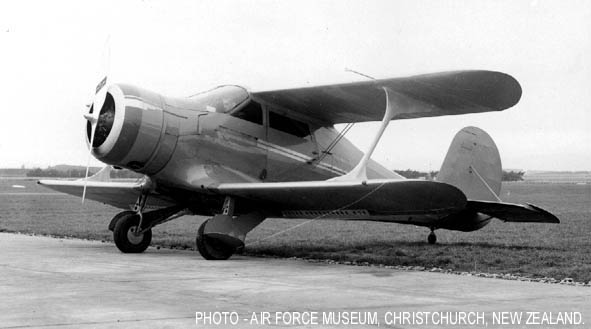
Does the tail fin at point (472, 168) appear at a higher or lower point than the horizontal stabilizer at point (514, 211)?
higher

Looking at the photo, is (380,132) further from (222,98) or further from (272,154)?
(222,98)

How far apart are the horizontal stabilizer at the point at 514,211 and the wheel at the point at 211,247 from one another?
424 centimetres

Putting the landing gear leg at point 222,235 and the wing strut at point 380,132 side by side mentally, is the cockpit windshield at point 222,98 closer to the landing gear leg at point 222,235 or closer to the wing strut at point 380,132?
the landing gear leg at point 222,235

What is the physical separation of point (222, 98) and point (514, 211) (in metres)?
4.75

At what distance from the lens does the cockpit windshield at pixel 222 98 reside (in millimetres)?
11539

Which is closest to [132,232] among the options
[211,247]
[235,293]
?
[211,247]

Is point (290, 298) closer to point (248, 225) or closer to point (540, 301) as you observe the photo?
point (540, 301)

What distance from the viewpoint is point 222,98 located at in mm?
11648

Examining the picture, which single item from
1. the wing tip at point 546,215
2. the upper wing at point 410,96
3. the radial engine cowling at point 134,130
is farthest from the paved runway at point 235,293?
the wing tip at point 546,215

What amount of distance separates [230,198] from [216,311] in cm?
547

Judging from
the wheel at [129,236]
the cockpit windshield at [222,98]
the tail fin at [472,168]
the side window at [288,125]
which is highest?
the cockpit windshield at [222,98]

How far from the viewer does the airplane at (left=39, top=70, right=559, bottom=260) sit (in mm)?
10320

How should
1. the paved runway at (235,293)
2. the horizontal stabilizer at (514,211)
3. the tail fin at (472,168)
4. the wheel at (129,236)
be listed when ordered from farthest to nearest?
the tail fin at (472,168)
the wheel at (129,236)
the horizontal stabilizer at (514,211)
the paved runway at (235,293)

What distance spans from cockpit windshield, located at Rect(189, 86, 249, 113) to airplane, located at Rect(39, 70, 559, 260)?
0.02 meters
